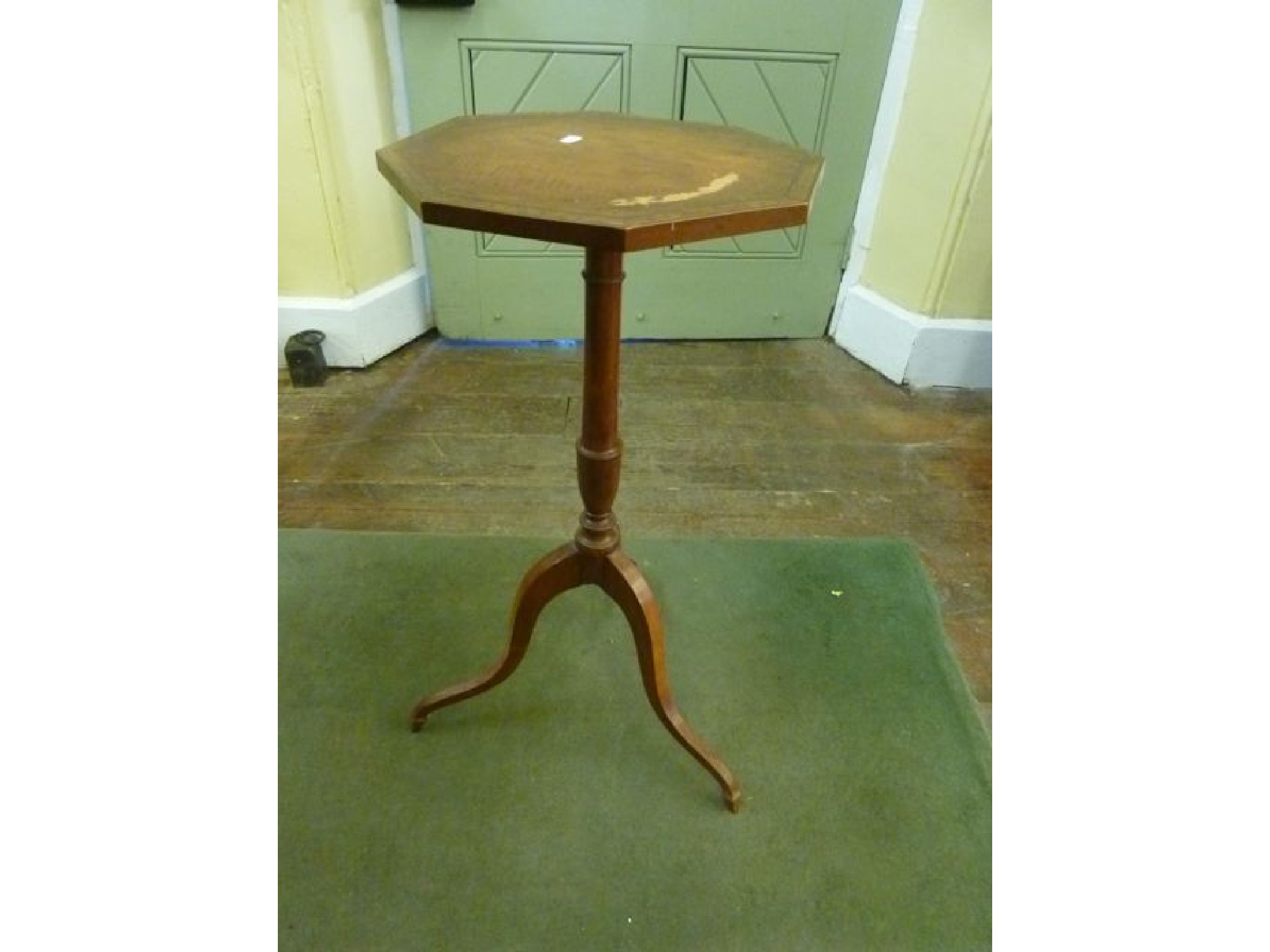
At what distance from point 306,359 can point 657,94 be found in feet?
4.22

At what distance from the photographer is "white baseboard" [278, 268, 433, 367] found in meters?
2.31

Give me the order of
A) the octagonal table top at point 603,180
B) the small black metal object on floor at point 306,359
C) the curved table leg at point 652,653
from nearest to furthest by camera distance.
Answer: the octagonal table top at point 603,180
the curved table leg at point 652,653
the small black metal object on floor at point 306,359

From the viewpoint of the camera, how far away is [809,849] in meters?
1.18

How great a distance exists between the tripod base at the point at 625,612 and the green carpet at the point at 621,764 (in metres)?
0.08

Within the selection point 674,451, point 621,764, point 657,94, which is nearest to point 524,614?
point 621,764

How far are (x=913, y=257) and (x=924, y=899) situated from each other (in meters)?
1.81

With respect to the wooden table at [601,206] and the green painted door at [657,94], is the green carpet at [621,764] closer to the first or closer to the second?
the wooden table at [601,206]

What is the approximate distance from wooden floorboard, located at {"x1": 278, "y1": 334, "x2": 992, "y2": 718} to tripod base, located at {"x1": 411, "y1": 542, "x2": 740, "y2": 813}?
1.62 ft

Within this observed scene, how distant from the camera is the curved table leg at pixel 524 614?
122 cm

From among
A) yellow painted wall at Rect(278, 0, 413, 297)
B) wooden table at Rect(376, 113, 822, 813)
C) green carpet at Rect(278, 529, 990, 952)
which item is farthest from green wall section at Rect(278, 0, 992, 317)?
wooden table at Rect(376, 113, 822, 813)

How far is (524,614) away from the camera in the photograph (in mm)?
1262

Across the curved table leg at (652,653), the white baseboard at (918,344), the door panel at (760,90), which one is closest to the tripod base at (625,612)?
the curved table leg at (652,653)

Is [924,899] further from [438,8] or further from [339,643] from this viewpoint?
[438,8]

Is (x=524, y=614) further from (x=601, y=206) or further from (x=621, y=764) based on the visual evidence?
(x=601, y=206)
